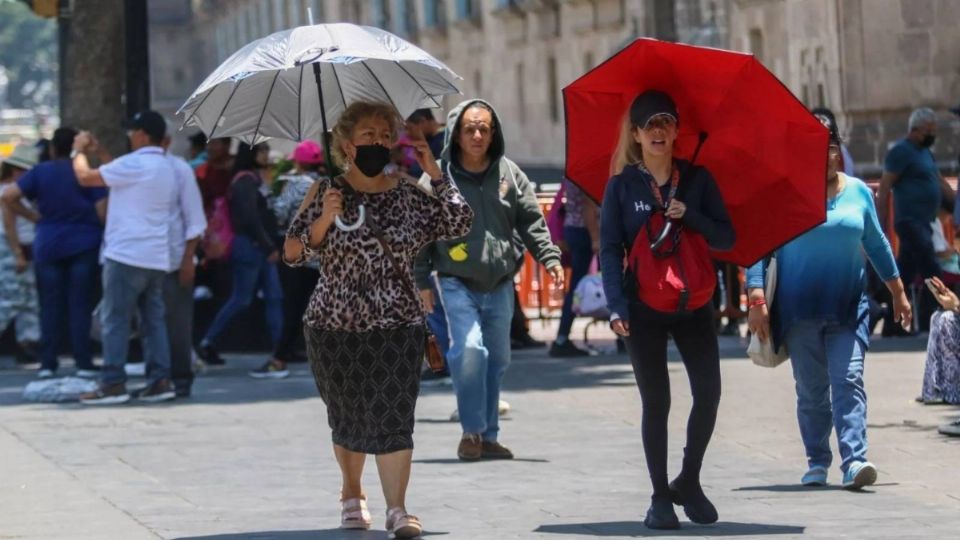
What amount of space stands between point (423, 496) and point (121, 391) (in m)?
4.97

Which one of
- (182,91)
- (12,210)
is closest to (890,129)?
(12,210)

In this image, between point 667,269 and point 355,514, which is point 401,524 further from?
point 667,269

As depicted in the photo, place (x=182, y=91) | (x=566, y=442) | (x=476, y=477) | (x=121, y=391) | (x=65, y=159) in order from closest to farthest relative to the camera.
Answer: (x=476, y=477) < (x=566, y=442) < (x=121, y=391) < (x=65, y=159) < (x=182, y=91)

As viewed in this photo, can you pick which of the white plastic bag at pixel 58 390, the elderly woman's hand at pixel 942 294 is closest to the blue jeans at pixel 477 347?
the elderly woman's hand at pixel 942 294

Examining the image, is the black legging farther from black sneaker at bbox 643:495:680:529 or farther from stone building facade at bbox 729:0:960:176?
stone building facade at bbox 729:0:960:176

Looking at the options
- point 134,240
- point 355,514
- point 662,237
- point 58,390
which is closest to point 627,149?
point 662,237

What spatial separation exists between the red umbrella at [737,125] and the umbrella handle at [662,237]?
1.43 feet

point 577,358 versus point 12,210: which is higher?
point 12,210

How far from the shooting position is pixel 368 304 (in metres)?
8.57

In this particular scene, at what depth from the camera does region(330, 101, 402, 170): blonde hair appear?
861 centimetres

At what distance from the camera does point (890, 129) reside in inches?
974

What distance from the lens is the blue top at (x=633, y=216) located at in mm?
8609

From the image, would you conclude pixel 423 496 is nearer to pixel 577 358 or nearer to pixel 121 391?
pixel 121 391

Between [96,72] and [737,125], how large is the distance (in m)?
10.6
